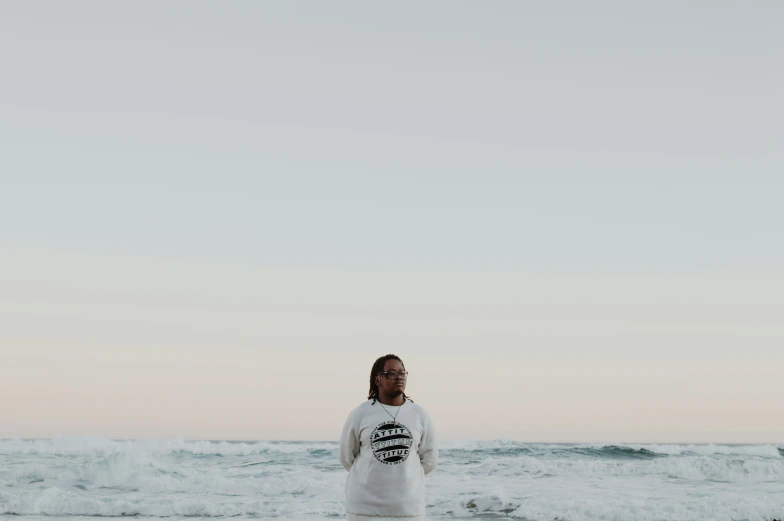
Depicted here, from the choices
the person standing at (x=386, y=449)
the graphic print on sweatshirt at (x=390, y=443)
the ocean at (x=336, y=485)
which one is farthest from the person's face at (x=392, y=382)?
the ocean at (x=336, y=485)

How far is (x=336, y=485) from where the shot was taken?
16641 mm

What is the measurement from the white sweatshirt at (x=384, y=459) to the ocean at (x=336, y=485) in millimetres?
9203

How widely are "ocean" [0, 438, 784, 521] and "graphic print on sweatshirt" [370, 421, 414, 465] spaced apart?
30.6ft

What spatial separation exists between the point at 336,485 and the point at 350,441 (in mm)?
13380

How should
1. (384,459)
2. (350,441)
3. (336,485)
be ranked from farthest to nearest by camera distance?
1. (336,485)
2. (350,441)
3. (384,459)

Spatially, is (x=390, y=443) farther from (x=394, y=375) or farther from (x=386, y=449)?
(x=394, y=375)

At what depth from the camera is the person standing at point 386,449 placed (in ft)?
12.6

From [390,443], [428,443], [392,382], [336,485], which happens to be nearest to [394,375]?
[392,382]

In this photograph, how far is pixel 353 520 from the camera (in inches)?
153

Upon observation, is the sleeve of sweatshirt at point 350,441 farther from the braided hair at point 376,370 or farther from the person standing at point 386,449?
the braided hair at point 376,370

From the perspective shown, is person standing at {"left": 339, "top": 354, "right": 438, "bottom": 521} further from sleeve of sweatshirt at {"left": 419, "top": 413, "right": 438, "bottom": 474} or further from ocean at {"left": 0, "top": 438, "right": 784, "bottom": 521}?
ocean at {"left": 0, "top": 438, "right": 784, "bottom": 521}

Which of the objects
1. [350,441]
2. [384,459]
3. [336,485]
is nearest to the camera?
[384,459]

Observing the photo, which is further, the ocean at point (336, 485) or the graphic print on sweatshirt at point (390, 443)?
the ocean at point (336, 485)

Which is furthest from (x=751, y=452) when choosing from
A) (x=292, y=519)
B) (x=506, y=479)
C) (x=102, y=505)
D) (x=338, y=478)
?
(x=102, y=505)
